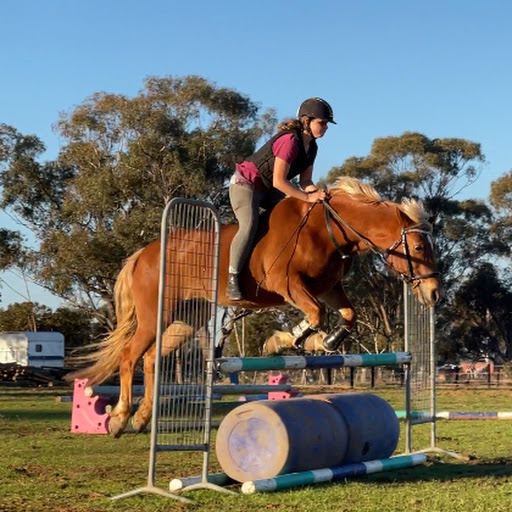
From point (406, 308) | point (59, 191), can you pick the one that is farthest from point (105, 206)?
point (406, 308)

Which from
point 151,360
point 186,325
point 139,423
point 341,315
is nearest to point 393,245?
point 341,315

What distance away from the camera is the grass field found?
586 centimetres

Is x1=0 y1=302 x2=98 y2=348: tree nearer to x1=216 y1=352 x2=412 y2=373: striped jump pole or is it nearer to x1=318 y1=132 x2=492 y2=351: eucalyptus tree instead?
x1=318 y1=132 x2=492 y2=351: eucalyptus tree

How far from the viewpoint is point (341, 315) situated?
750 cm

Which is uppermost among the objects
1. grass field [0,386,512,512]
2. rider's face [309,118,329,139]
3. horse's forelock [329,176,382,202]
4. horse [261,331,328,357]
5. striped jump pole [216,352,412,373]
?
rider's face [309,118,329,139]

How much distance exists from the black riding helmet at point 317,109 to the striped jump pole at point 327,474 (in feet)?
8.99

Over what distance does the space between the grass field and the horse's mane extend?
6.79 ft

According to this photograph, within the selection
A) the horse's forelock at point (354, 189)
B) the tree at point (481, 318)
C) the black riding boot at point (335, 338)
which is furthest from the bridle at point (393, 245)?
the tree at point (481, 318)

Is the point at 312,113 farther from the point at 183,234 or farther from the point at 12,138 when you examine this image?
the point at 12,138

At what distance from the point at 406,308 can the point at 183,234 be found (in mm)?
2717

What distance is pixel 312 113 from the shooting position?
7137 mm

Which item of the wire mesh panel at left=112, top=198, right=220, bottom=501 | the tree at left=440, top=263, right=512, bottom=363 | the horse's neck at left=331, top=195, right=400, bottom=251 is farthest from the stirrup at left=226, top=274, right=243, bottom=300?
the tree at left=440, top=263, right=512, bottom=363

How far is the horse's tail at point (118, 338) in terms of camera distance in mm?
8047

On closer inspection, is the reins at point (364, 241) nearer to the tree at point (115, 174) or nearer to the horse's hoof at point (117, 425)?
the horse's hoof at point (117, 425)
